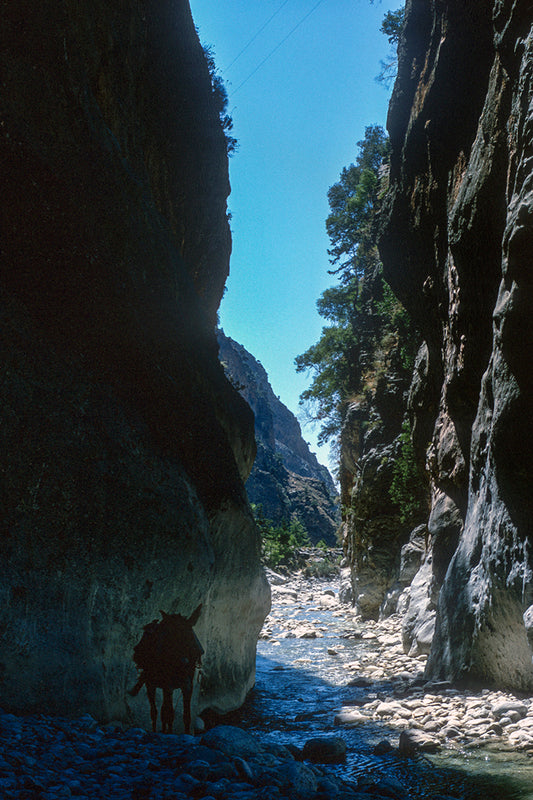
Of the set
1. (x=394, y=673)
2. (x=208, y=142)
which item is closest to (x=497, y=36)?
(x=208, y=142)

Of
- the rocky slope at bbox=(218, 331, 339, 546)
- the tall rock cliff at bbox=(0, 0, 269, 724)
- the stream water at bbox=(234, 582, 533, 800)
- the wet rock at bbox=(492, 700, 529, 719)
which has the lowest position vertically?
the stream water at bbox=(234, 582, 533, 800)

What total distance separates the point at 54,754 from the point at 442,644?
689 centimetres

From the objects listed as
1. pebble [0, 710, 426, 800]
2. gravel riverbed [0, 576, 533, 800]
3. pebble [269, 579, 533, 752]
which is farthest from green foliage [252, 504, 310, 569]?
pebble [0, 710, 426, 800]

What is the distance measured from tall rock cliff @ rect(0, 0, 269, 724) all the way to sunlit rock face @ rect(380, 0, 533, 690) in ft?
13.9

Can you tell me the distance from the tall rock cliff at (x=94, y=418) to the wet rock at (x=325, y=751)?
6.47 feet

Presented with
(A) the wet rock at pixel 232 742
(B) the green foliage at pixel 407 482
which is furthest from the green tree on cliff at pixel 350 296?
(A) the wet rock at pixel 232 742

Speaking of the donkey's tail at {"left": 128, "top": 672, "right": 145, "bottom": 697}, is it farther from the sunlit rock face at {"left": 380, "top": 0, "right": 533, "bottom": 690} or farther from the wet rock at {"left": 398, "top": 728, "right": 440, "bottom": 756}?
the sunlit rock face at {"left": 380, "top": 0, "right": 533, "bottom": 690}

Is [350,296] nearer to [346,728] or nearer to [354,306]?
[354,306]

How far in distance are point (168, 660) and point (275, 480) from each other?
83188 mm

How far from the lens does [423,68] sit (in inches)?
539

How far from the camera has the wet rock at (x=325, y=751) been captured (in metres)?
5.52

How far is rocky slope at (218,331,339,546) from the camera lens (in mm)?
86625

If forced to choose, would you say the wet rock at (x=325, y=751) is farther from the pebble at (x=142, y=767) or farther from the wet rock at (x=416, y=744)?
the pebble at (x=142, y=767)

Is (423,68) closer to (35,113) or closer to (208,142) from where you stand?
(208,142)
